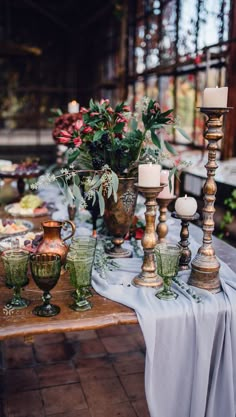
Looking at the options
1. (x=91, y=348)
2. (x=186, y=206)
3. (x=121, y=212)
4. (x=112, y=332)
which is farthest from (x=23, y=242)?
(x=112, y=332)

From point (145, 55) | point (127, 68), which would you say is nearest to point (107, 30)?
point (127, 68)

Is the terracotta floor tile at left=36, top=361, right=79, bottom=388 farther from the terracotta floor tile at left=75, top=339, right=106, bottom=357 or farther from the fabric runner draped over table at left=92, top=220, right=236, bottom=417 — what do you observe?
the fabric runner draped over table at left=92, top=220, right=236, bottom=417

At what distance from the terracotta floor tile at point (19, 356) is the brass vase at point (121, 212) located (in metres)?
0.90

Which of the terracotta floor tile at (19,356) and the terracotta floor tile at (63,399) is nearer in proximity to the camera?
the terracotta floor tile at (63,399)

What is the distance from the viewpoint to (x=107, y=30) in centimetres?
639

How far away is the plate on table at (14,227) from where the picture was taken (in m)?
1.92

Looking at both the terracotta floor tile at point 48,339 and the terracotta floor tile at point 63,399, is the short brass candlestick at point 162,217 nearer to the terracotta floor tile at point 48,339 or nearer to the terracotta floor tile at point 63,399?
the terracotta floor tile at point 63,399

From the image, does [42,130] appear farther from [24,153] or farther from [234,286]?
[234,286]

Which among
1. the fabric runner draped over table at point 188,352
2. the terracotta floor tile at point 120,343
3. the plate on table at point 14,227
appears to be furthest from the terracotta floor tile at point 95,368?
the fabric runner draped over table at point 188,352

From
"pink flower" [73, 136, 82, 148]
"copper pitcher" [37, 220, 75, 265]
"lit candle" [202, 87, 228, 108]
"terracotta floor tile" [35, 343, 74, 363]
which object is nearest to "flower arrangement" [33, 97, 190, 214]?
"pink flower" [73, 136, 82, 148]

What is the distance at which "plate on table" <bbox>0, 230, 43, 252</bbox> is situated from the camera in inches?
66.9

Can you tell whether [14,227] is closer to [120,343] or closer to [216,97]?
[120,343]

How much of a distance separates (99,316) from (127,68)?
4.55m

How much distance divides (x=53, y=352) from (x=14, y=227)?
74cm
